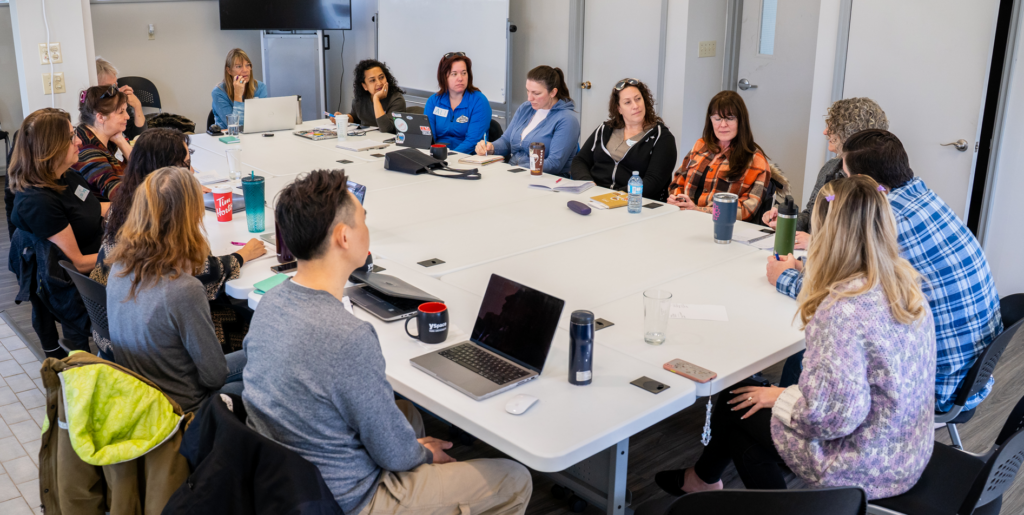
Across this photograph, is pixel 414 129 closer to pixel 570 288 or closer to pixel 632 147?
pixel 632 147

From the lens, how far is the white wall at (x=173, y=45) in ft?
24.1

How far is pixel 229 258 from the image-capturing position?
2590mm

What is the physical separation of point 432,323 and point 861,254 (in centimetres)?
105

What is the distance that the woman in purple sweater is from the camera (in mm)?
1705

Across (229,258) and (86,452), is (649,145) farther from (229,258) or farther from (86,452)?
(86,452)

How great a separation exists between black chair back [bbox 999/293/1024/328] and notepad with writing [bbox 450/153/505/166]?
110 inches

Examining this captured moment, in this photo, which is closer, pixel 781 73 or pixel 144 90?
pixel 781 73

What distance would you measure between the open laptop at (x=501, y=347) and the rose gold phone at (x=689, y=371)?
1.03 feet

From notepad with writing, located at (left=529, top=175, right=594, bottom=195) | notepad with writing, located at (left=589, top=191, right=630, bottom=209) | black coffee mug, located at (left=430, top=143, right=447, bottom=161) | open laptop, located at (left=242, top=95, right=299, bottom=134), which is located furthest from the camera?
open laptop, located at (left=242, top=95, right=299, bottom=134)

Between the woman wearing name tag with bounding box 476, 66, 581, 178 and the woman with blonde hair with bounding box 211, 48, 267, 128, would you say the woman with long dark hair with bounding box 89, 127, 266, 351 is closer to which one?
the woman wearing name tag with bounding box 476, 66, 581, 178

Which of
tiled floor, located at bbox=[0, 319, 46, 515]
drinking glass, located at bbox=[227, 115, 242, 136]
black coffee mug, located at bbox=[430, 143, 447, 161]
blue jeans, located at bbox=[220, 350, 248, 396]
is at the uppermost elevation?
drinking glass, located at bbox=[227, 115, 242, 136]

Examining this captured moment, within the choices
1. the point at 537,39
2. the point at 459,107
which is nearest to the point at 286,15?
the point at 537,39

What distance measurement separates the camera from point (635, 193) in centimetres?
338

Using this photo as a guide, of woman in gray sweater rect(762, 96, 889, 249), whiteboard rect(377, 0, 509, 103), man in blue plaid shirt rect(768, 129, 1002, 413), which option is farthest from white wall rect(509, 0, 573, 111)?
man in blue plaid shirt rect(768, 129, 1002, 413)
